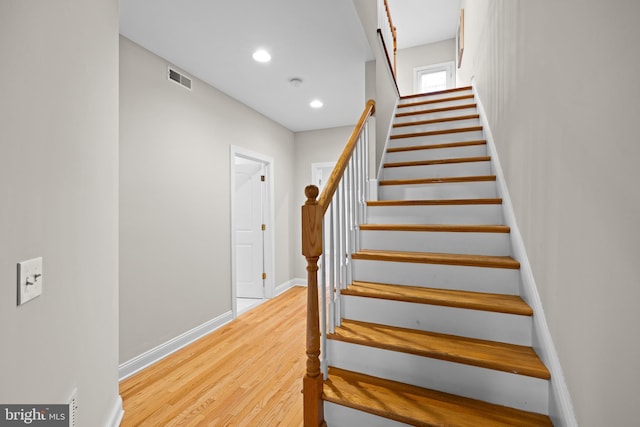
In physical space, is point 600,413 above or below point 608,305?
below

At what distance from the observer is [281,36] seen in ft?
7.27

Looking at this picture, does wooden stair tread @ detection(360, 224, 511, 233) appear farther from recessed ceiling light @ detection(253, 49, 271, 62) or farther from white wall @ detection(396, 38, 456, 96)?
white wall @ detection(396, 38, 456, 96)

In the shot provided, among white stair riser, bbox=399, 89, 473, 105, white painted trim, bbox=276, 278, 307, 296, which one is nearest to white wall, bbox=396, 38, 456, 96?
white stair riser, bbox=399, 89, 473, 105

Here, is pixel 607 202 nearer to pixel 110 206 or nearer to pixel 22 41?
pixel 22 41

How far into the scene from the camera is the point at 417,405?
124 centimetres

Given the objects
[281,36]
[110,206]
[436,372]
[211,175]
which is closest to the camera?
[436,372]

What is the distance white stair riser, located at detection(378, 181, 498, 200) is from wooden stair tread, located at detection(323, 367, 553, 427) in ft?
4.72

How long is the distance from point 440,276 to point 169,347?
2319 millimetres

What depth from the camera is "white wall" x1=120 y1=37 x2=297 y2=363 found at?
217 centimetres

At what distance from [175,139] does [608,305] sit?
115 inches

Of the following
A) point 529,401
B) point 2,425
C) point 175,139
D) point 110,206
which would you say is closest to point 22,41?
point 110,206

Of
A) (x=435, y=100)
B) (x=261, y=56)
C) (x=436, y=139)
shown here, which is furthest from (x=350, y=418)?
(x=435, y=100)

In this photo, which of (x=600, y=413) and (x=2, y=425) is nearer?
(x=2, y=425)

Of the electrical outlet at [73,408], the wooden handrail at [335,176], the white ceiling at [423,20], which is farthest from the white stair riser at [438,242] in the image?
the white ceiling at [423,20]
